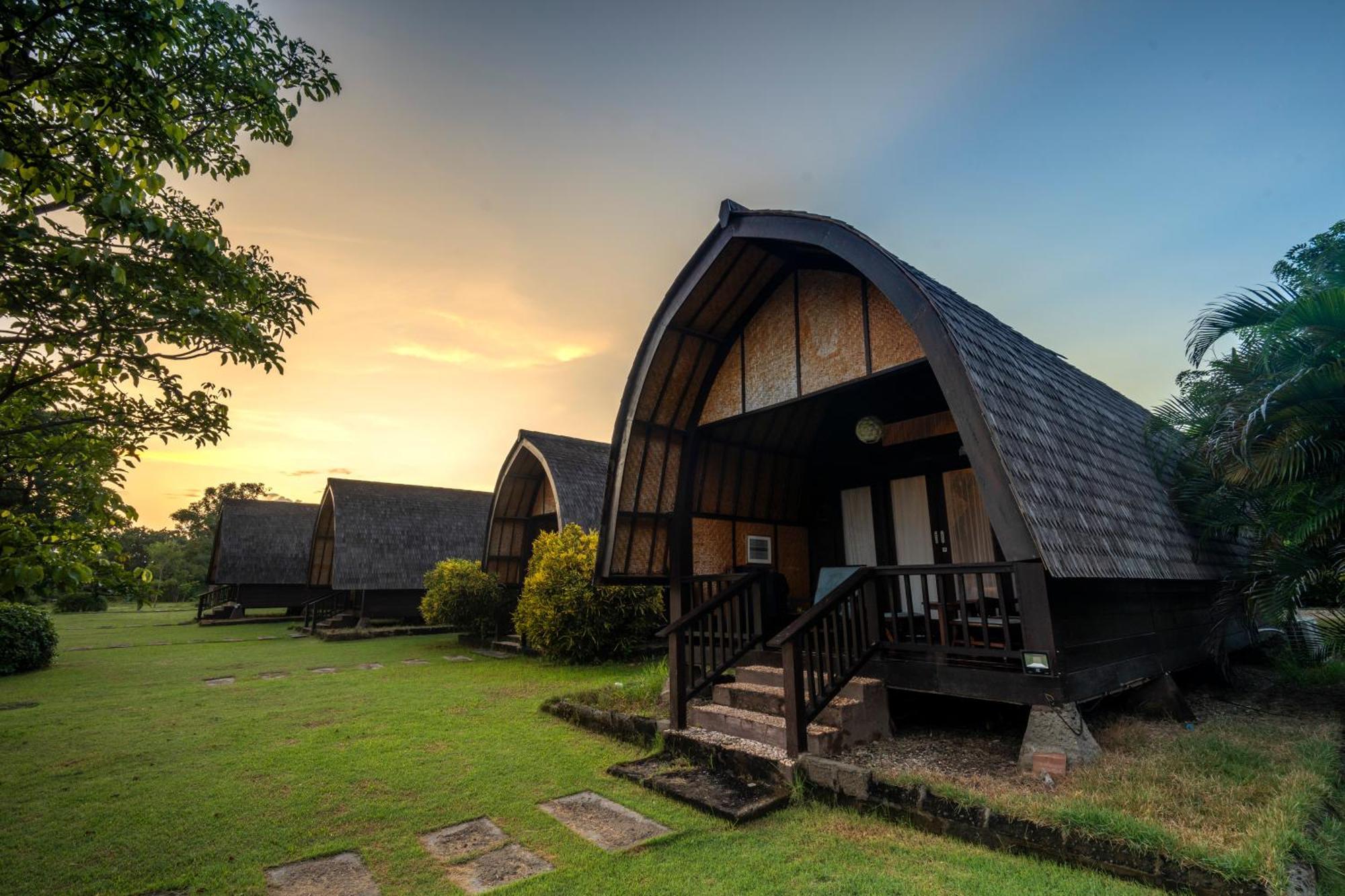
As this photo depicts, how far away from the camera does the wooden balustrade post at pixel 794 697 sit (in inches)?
191

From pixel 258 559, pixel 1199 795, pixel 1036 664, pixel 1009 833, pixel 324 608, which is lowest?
pixel 1009 833

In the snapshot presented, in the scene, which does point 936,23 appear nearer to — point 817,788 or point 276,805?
point 817,788

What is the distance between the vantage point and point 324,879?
3508mm

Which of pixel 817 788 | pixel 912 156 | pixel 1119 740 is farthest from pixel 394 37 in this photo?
pixel 1119 740

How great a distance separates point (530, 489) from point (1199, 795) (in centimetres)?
1585

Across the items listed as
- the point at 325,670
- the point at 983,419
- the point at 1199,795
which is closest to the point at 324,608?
the point at 325,670

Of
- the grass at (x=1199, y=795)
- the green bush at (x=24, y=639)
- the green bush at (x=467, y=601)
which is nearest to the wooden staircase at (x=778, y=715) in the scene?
the grass at (x=1199, y=795)

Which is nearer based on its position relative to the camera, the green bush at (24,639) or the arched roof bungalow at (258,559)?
the green bush at (24,639)

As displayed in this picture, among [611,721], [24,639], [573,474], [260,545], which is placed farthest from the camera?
[260,545]

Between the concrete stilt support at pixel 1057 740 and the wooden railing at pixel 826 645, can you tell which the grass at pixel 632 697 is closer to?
the wooden railing at pixel 826 645

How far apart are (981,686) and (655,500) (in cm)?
454

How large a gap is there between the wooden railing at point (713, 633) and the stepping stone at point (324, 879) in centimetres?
302

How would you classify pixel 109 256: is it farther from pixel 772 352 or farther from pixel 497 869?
pixel 772 352

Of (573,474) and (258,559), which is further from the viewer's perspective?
(258,559)
